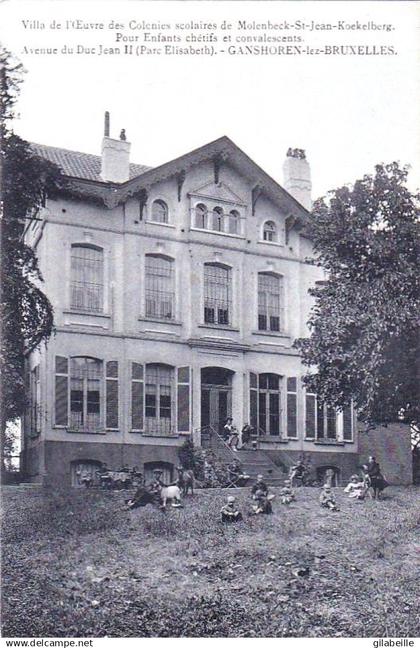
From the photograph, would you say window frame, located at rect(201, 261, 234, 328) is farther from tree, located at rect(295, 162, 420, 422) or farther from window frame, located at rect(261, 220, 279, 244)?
tree, located at rect(295, 162, 420, 422)

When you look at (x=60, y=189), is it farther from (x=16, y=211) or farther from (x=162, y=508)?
(x=162, y=508)

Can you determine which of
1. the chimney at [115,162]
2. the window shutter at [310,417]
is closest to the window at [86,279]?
the chimney at [115,162]

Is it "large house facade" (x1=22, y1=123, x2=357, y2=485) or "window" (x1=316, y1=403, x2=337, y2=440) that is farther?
"window" (x1=316, y1=403, x2=337, y2=440)

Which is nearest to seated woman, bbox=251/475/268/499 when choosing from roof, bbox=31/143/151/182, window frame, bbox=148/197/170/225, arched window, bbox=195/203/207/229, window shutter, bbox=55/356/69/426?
window shutter, bbox=55/356/69/426

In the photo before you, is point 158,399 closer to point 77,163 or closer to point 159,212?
point 159,212

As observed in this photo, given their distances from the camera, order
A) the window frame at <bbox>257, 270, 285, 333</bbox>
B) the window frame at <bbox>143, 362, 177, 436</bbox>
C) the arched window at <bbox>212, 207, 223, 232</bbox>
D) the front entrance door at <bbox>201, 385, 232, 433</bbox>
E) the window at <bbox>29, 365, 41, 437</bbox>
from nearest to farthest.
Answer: the window at <bbox>29, 365, 41, 437</bbox> < the window frame at <bbox>143, 362, 177, 436</bbox> < the front entrance door at <bbox>201, 385, 232, 433</bbox> < the arched window at <bbox>212, 207, 223, 232</bbox> < the window frame at <bbox>257, 270, 285, 333</bbox>

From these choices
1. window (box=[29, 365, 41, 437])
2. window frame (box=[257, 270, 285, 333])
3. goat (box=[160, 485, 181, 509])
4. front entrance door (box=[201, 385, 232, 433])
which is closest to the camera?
window (box=[29, 365, 41, 437])

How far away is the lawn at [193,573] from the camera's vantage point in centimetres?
1023

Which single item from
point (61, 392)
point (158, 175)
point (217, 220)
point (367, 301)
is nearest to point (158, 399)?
point (61, 392)

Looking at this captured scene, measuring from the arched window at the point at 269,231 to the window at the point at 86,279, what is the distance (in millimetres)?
3005

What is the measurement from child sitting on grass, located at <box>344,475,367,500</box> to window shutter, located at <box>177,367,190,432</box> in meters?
3.05

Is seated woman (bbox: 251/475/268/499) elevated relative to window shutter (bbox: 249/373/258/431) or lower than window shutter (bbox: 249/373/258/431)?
lower

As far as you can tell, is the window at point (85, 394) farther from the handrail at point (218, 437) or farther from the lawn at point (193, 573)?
the handrail at point (218, 437)

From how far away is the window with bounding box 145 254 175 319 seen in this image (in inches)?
537
